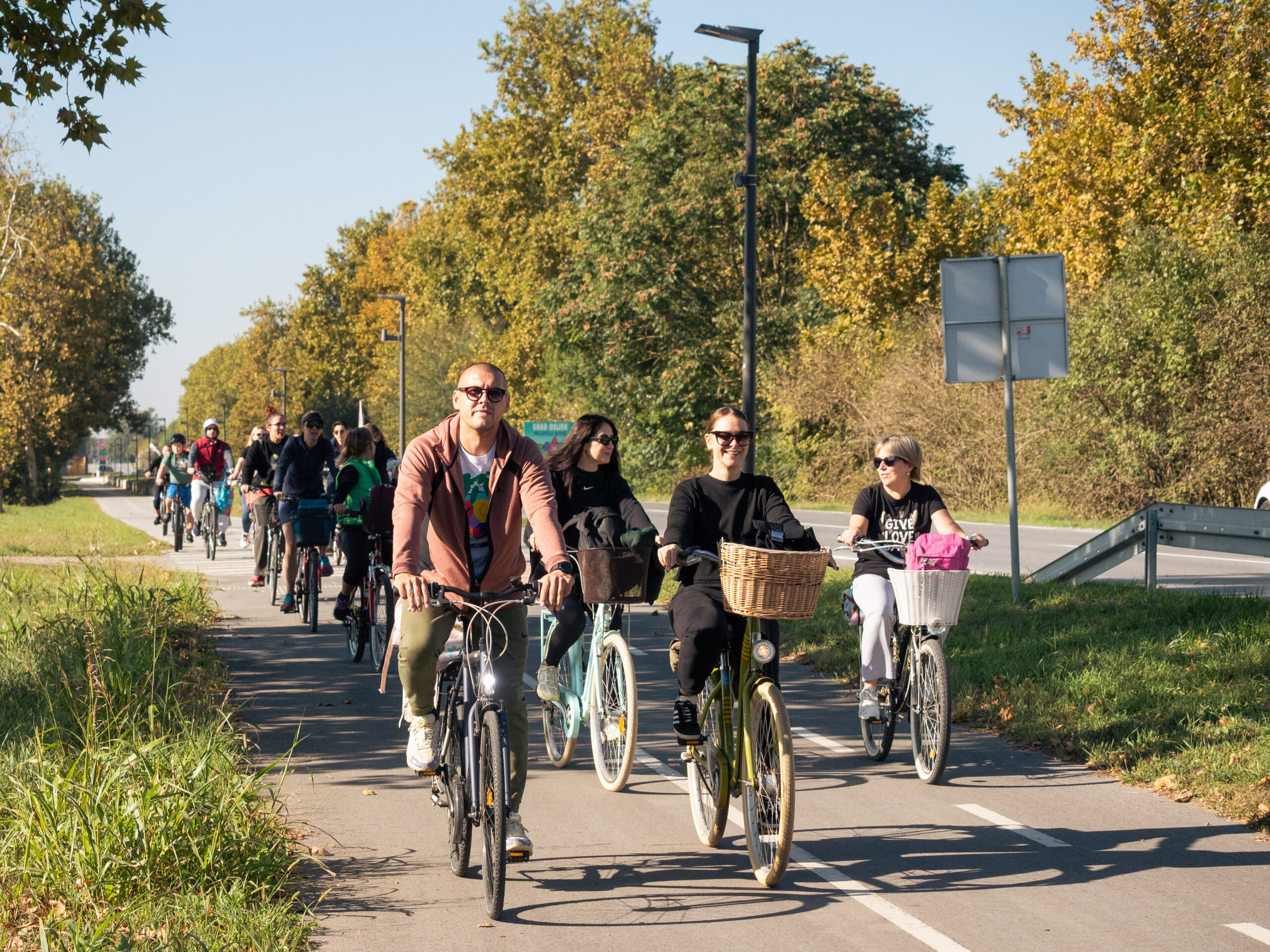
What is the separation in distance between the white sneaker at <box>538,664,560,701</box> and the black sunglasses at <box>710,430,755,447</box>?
2.29 meters

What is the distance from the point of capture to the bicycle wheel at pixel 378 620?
411 inches

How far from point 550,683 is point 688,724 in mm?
1908

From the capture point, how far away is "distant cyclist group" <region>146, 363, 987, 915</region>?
4.96 meters

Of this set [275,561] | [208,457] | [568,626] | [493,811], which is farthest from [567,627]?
[208,457]

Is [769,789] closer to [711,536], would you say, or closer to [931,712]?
[711,536]

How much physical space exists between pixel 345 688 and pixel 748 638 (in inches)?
193

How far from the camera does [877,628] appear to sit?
288 inches

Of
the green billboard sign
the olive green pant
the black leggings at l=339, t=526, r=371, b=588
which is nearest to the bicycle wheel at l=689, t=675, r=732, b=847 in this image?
the olive green pant

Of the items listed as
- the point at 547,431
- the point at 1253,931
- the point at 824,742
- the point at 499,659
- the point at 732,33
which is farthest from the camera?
the point at 547,431

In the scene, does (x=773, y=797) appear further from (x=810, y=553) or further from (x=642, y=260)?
(x=642, y=260)

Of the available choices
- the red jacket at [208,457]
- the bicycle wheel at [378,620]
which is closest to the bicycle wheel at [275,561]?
the bicycle wheel at [378,620]

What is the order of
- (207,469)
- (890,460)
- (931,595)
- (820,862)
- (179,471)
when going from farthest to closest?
1. (179,471)
2. (207,469)
3. (890,460)
4. (931,595)
5. (820,862)

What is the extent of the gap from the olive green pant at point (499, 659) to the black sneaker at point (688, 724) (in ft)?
2.86

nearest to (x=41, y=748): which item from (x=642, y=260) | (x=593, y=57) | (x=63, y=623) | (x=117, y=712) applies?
(x=117, y=712)
